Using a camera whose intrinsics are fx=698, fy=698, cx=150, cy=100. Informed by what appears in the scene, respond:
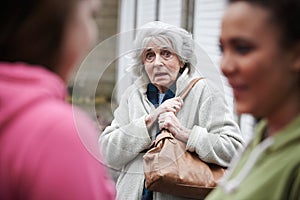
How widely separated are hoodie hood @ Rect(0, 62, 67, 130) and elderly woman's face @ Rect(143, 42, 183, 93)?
4.64 ft

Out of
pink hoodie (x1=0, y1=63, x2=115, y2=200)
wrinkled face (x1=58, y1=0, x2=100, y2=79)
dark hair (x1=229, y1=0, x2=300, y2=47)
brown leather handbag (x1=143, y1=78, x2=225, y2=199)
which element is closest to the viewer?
pink hoodie (x1=0, y1=63, x2=115, y2=200)

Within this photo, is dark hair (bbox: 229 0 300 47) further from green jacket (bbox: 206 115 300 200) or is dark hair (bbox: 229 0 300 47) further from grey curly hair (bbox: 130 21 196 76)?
grey curly hair (bbox: 130 21 196 76)

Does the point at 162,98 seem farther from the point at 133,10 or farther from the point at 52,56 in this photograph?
the point at 133,10

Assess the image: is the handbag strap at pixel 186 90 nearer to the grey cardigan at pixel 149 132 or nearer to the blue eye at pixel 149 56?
the grey cardigan at pixel 149 132

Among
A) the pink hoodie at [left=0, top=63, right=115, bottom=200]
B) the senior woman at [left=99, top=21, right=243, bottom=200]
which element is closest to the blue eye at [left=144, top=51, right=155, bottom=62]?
the senior woman at [left=99, top=21, right=243, bottom=200]

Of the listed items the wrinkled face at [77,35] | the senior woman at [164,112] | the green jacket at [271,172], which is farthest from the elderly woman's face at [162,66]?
the wrinkled face at [77,35]

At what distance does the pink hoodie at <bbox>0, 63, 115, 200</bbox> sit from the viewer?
3.44ft

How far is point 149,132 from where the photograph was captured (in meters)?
2.62

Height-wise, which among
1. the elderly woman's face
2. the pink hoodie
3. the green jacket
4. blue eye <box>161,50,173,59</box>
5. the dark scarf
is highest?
the pink hoodie

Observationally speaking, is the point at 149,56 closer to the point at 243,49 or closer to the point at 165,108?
the point at 165,108

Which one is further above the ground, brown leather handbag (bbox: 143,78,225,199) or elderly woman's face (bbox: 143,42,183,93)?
elderly woman's face (bbox: 143,42,183,93)

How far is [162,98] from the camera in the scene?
8.45 feet

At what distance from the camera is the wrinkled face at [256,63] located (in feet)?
4.21

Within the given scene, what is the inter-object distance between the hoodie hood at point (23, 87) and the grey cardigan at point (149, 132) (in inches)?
56.8
